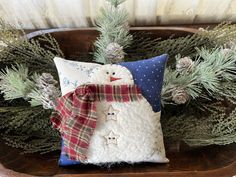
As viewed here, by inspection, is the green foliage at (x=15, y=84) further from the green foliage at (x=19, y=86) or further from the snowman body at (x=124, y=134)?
the snowman body at (x=124, y=134)

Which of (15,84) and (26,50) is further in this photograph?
(26,50)

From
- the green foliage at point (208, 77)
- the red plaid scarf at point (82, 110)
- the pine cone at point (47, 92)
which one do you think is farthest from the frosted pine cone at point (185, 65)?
the pine cone at point (47, 92)

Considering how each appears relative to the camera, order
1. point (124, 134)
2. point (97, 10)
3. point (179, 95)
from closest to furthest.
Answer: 1. point (124, 134)
2. point (179, 95)
3. point (97, 10)

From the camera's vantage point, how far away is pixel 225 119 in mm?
857

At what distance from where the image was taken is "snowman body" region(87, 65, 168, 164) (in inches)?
28.6

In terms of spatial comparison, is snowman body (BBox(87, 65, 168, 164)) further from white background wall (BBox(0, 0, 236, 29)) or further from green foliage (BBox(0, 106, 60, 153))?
white background wall (BBox(0, 0, 236, 29))

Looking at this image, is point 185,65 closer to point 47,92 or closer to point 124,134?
point 124,134

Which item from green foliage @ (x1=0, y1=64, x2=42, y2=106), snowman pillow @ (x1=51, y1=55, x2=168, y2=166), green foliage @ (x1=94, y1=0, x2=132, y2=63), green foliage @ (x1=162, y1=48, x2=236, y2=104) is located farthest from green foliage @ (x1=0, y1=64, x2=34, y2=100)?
green foliage @ (x1=162, y1=48, x2=236, y2=104)

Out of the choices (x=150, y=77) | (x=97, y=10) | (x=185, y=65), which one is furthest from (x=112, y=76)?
(x=97, y=10)

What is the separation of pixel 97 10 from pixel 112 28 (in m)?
0.16

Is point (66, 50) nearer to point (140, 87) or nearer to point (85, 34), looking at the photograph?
point (85, 34)

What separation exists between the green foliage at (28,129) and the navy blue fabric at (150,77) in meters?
0.28

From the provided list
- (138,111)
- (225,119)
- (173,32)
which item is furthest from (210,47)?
(138,111)

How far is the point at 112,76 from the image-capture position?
769 millimetres
